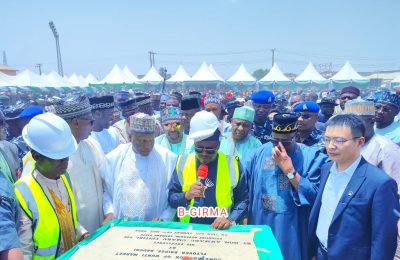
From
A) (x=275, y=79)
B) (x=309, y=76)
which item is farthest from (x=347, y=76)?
(x=275, y=79)

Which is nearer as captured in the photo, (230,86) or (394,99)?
(394,99)

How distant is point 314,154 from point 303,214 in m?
0.66

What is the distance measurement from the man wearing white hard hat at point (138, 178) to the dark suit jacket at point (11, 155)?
1.76 metres

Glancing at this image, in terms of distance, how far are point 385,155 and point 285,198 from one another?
164 centimetres

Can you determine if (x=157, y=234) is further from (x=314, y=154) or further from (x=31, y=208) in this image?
(x=314, y=154)

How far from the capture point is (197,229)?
2.42 meters

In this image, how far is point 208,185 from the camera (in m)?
2.96

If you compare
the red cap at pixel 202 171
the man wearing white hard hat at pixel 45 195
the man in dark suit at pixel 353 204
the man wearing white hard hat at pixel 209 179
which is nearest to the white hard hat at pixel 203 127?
the man wearing white hard hat at pixel 209 179

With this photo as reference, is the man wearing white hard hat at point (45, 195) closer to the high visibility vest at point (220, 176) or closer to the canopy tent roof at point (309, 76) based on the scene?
the high visibility vest at point (220, 176)

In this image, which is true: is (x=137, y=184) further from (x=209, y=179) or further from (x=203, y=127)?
(x=203, y=127)

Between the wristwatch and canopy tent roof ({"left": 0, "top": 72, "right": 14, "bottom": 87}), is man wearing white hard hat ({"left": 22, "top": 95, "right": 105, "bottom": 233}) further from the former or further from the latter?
canopy tent roof ({"left": 0, "top": 72, "right": 14, "bottom": 87})

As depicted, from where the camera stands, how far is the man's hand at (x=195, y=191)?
8.98 feet

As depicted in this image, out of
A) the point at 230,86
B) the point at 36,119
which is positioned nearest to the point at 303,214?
the point at 36,119

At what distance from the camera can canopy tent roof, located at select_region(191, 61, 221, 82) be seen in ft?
117
